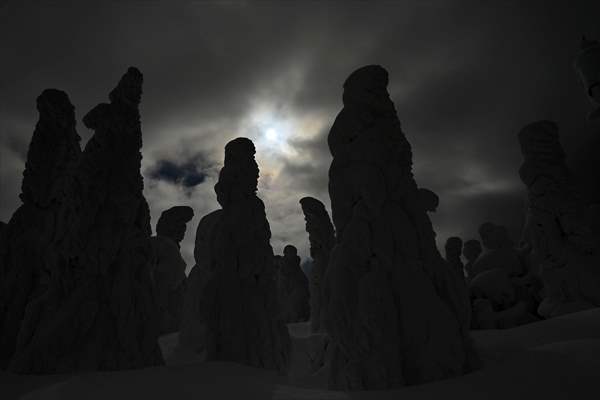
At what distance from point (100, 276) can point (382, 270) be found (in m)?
6.08

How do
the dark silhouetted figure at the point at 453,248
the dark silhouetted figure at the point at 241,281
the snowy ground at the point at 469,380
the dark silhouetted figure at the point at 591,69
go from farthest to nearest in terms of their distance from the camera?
the dark silhouetted figure at the point at 453,248, the dark silhouetted figure at the point at 241,281, the dark silhouetted figure at the point at 591,69, the snowy ground at the point at 469,380

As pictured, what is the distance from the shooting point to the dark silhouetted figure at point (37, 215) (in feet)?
27.7

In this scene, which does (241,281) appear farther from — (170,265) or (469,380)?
(170,265)

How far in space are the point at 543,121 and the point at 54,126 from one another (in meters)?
14.3

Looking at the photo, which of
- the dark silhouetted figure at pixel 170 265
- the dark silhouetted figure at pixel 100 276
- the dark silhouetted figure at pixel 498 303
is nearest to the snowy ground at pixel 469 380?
the dark silhouetted figure at pixel 100 276

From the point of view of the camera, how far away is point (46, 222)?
366 inches

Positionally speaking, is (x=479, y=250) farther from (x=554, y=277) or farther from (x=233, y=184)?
(x=233, y=184)

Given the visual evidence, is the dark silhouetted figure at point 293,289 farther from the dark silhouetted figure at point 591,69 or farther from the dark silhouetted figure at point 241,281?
the dark silhouetted figure at point 591,69

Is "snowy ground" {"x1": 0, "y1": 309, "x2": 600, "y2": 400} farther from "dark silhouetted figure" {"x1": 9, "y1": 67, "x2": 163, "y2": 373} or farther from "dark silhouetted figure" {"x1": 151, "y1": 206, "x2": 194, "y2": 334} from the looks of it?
"dark silhouetted figure" {"x1": 151, "y1": 206, "x2": 194, "y2": 334}

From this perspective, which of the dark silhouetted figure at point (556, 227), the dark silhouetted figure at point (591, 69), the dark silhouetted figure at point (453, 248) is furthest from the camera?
the dark silhouetted figure at point (453, 248)

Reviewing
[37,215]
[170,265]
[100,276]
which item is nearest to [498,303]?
[100,276]

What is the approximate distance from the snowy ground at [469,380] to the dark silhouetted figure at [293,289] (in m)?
16.2

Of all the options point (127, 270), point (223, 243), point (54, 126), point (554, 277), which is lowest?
point (554, 277)

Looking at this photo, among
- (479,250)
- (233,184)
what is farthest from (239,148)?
(479,250)
